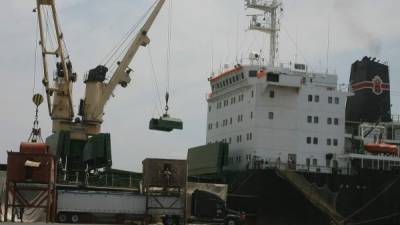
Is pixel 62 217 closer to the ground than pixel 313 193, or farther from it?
closer to the ground

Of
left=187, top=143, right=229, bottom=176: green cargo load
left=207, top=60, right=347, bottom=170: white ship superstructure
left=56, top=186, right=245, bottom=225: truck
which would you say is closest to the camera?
left=56, top=186, right=245, bottom=225: truck

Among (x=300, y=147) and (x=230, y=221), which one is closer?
(x=230, y=221)

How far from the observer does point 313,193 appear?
1763 inches

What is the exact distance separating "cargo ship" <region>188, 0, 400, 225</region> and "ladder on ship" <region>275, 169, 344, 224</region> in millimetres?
58

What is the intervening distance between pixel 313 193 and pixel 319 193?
1.51ft

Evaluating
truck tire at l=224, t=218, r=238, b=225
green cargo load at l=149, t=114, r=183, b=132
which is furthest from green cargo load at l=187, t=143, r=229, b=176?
truck tire at l=224, t=218, r=238, b=225

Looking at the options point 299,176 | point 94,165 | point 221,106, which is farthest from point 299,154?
point 94,165

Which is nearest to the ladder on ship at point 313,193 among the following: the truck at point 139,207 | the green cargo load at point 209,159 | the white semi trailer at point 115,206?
the green cargo load at point 209,159

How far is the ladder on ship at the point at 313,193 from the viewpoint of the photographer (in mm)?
44531

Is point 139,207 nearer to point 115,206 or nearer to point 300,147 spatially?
point 115,206

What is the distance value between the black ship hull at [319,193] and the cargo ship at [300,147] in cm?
6

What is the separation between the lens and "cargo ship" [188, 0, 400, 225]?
4497cm

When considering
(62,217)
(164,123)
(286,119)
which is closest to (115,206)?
(62,217)

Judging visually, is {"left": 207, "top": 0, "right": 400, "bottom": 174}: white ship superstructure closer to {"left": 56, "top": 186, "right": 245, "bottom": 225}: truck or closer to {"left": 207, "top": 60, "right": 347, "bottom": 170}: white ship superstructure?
{"left": 207, "top": 60, "right": 347, "bottom": 170}: white ship superstructure
